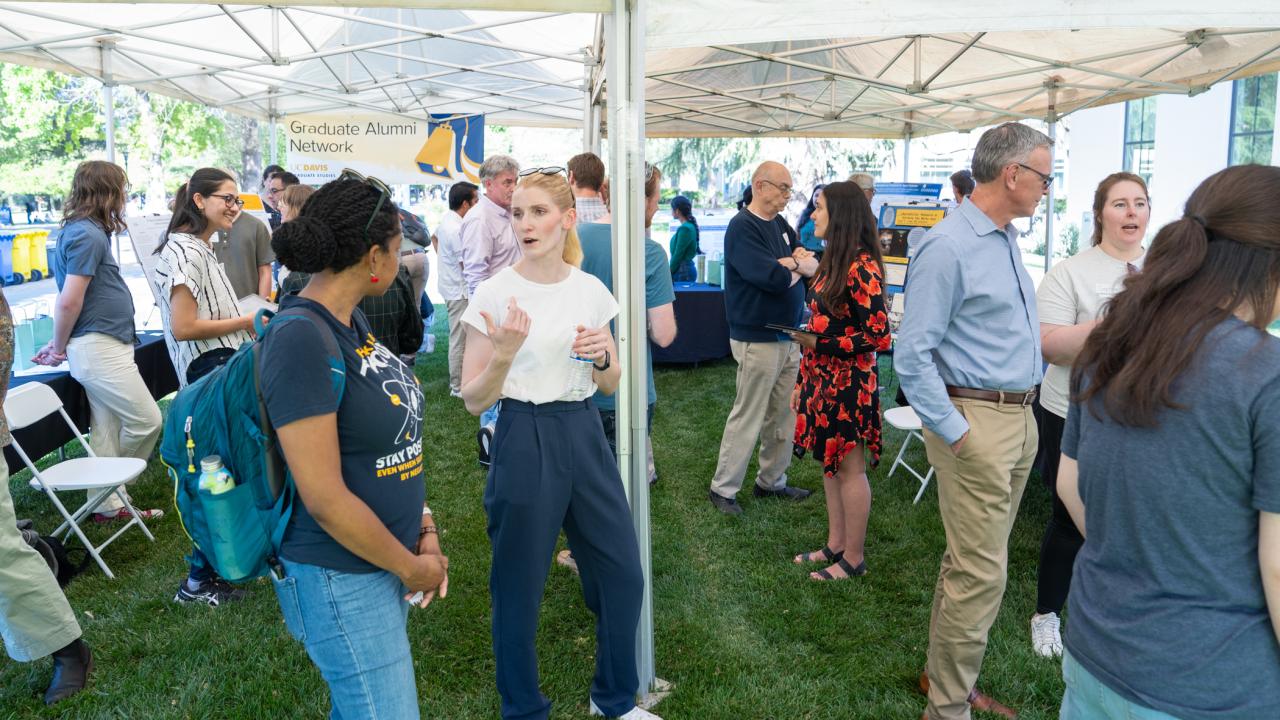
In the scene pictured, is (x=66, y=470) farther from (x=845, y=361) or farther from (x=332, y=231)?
(x=845, y=361)

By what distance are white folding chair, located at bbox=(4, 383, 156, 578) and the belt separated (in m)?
3.62

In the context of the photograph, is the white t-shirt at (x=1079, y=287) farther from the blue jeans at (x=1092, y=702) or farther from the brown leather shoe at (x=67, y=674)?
the brown leather shoe at (x=67, y=674)

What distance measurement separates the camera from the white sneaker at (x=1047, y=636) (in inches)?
133

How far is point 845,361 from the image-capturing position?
396 cm

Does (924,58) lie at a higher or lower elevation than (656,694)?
higher

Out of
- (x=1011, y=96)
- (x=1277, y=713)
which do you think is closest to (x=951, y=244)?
(x=1277, y=713)

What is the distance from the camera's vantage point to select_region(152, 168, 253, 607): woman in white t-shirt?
3.49 m

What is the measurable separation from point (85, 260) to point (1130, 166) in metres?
18.3

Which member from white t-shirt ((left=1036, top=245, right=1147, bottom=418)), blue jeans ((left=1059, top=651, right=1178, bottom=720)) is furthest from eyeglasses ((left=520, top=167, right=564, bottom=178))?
white t-shirt ((left=1036, top=245, right=1147, bottom=418))

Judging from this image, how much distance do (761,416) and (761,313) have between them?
58 centimetres

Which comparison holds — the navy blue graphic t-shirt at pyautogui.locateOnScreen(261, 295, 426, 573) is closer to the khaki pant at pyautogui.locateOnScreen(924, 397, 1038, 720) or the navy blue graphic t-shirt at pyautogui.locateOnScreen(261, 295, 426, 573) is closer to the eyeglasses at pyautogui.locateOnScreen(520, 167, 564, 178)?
the eyeglasses at pyautogui.locateOnScreen(520, 167, 564, 178)

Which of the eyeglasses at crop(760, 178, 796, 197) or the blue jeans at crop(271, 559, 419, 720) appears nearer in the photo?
the blue jeans at crop(271, 559, 419, 720)

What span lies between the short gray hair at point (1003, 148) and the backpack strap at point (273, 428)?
1.91 metres

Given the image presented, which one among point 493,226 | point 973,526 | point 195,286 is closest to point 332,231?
point 973,526
